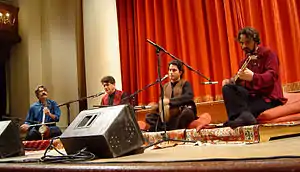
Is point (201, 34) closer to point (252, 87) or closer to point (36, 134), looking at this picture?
point (252, 87)

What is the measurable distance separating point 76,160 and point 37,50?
427 centimetres

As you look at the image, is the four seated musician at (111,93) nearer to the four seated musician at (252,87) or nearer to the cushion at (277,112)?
the four seated musician at (252,87)

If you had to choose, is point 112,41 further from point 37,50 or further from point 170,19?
point 37,50

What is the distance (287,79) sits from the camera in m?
3.52

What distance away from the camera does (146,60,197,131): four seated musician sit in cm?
296

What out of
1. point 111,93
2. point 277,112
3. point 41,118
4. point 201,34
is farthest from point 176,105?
point 41,118

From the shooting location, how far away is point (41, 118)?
13.5 feet

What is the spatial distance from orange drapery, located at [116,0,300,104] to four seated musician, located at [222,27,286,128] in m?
1.21

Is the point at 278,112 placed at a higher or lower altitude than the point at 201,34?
lower

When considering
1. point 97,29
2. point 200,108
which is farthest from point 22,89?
point 200,108

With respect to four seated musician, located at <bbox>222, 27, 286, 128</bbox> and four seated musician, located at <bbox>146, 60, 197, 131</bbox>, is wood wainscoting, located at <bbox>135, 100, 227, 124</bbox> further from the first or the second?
four seated musician, located at <bbox>222, 27, 286, 128</bbox>

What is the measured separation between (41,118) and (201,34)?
208 centimetres

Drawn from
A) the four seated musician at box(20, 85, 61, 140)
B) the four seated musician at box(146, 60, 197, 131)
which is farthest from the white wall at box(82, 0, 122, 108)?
the four seated musician at box(146, 60, 197, 131)

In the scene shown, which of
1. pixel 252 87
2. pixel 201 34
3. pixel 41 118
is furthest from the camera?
pixel 201 34
